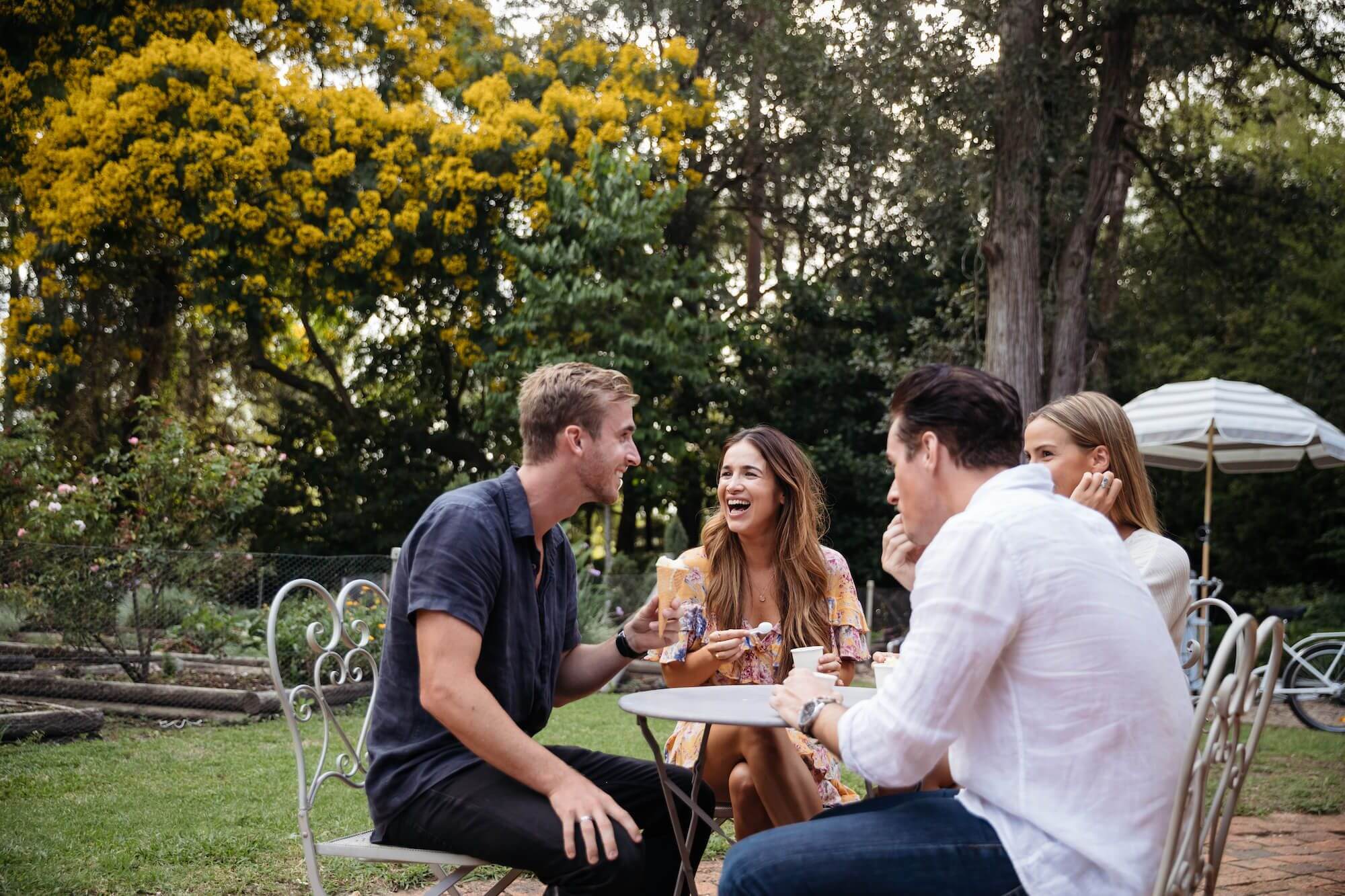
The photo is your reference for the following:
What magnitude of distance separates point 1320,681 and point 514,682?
920cm

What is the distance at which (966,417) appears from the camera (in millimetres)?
2080

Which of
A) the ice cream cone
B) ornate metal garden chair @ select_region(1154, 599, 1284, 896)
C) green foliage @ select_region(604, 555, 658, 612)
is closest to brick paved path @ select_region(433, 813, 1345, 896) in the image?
the ice cream cone

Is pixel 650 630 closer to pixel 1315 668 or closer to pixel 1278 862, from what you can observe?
pixel 1278 862

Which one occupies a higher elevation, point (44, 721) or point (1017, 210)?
point (1017, 210)

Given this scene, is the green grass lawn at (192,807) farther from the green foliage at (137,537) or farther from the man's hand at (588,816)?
the man's hand at (588,816)

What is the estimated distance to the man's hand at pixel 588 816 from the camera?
2.28 m

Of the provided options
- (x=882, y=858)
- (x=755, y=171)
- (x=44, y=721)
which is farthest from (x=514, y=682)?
(x=755, y=171)

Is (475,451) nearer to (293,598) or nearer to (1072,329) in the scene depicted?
(293,598)

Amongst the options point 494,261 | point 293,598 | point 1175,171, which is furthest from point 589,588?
point 1175,171

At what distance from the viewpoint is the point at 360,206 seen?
13.9 meters

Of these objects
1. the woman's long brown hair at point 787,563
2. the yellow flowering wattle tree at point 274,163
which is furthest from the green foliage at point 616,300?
the woman's long brown hair at point 787,563

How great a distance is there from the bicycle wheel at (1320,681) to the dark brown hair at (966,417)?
868cm

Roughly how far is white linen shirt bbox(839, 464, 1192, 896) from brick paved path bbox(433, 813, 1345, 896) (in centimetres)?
251

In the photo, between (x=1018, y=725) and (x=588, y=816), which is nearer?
(x=1018, y=725)
